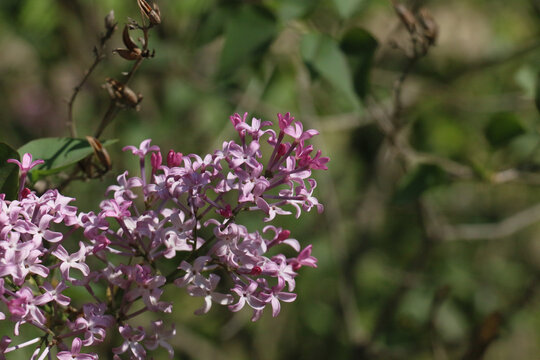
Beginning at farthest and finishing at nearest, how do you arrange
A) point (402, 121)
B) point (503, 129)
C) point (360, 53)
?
point (402, 121) → point (503, 129) → point (360, 53)

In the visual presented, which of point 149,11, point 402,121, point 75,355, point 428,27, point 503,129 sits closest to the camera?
point 75,355

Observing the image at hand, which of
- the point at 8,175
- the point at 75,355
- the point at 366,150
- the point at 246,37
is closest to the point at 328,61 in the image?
the point at 246,37

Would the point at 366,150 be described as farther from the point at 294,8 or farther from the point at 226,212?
the point at 226,212

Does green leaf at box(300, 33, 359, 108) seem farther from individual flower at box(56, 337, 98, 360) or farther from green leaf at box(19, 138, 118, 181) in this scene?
individual flower at box(56, 337, 98, 360)

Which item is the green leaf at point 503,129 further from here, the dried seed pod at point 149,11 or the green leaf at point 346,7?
the dried seed pod at point 149,11

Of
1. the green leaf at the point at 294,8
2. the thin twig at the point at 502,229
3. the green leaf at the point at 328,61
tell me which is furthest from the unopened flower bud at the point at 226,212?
the thin twig at the point at 502,229

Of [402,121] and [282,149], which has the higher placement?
[282,149]

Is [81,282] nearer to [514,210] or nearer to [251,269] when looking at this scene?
[251,269]

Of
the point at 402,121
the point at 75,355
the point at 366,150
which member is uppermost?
the point at 75,355
